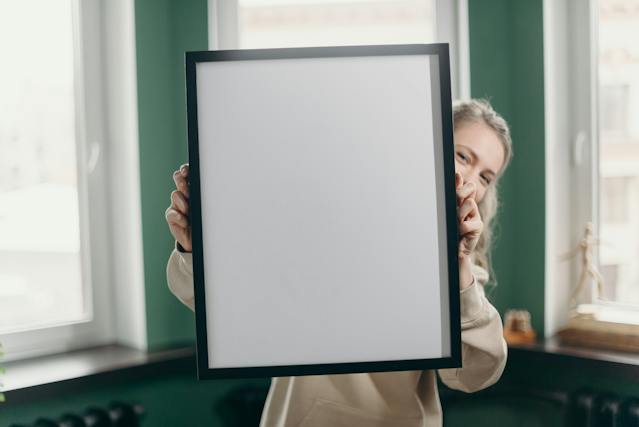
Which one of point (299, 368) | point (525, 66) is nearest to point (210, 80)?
point (299, 368)

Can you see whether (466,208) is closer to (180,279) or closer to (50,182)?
(180,279)

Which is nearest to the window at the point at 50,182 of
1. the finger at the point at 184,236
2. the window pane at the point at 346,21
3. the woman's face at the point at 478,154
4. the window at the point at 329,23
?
the window at the point at 329,23

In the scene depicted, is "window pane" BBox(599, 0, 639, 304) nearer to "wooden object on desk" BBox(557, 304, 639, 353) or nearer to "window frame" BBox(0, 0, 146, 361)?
"wooden object on desk" BBox(557, 304, 639, 353)

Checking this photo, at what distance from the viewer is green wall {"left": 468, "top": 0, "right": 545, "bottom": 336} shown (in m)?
1.97

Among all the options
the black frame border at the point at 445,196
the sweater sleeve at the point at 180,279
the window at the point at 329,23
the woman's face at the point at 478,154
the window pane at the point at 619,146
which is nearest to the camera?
the black frame border at the point at 445,196

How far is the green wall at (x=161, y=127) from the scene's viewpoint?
2.00 m

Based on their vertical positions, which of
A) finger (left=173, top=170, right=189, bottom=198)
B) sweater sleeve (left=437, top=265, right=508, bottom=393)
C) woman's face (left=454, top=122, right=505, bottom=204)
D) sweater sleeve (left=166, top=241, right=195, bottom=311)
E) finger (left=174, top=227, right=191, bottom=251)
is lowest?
sweater sleeve (left=437, top=265, right=508, bottom=393)

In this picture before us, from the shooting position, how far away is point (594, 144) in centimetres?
198

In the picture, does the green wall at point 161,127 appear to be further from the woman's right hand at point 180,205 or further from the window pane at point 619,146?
the window pane at point 619,146

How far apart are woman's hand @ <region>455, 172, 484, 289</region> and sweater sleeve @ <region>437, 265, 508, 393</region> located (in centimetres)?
3

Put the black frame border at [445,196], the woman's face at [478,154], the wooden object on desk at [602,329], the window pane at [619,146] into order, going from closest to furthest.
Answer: the black frame border at [445,196] < the woman's face at [478,154] < the wooden object on desk at [602,329] < the window pane at [619,146]

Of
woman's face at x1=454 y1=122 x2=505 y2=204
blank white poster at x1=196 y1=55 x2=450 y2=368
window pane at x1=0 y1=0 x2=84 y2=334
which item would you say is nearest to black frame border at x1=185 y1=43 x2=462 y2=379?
blank white poster at x1=196 y1=55 x2=450 y2=368

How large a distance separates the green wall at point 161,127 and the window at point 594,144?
1104 millimetres

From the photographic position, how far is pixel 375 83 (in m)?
1.00
